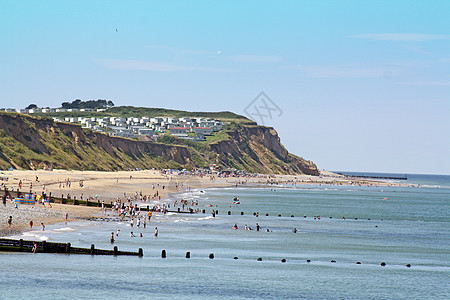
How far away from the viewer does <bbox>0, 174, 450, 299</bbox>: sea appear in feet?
115

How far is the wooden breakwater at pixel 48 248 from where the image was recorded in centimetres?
4116

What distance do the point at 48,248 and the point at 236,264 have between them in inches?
533

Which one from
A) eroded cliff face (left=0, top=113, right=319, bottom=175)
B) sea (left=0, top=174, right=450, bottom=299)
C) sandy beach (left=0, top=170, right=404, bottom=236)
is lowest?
sea (left=0, top=174, right=450, bottom=299)

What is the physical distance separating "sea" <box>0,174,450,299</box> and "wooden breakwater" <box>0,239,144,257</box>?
579 mm

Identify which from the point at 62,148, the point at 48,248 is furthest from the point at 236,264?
the point at 62,148

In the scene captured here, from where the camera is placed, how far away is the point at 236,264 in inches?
1729

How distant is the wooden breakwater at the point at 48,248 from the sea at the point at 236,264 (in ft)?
1.90

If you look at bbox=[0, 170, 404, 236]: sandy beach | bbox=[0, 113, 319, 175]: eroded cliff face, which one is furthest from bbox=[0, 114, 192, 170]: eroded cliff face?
bbox=[0, 170, 404, 236]: sandy beach

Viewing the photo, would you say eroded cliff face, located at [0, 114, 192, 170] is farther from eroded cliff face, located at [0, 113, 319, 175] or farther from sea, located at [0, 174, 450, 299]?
sea, located at [0, 174, 450, 299]

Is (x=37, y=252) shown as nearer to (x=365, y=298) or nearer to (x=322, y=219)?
(x=365, y=298)

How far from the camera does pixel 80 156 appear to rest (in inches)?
5625

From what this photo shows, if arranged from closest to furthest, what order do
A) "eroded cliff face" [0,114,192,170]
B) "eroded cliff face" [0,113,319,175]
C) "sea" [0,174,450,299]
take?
"sea" [0,174,450,299]
"eroded cliff face" [0,113,319,175]
"eroded cliff face" [0,114,192,170]

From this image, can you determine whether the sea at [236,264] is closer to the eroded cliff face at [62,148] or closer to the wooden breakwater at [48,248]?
the wooden breakwater at [48,248]

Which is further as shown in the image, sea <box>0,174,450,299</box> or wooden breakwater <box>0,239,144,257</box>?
wooden breakwater <box>0,239,144,257</box>
